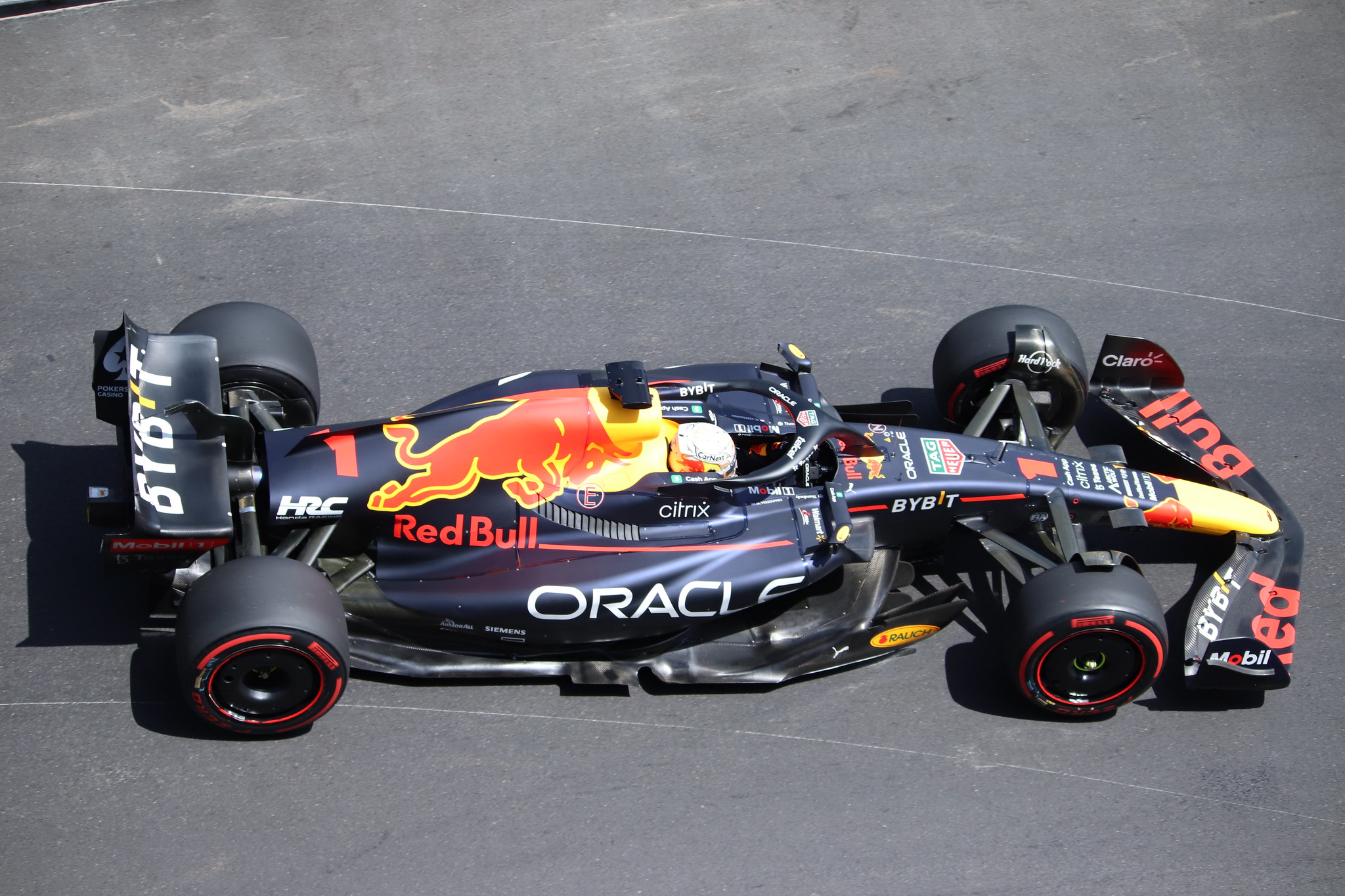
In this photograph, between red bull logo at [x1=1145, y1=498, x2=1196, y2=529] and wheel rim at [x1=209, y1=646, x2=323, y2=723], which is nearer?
wheel rim at [x1=209, y1=646, x2=323, y2=723]

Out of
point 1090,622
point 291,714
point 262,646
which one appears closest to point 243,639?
point 262,646

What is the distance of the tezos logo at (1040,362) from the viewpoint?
7.81 m

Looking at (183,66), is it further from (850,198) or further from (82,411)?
(850,198)

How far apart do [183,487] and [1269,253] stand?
797 centimetres

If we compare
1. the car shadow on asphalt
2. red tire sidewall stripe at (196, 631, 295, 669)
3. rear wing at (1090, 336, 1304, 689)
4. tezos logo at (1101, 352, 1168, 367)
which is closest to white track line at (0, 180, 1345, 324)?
rear wing at (1090, 336, 1304, 689)

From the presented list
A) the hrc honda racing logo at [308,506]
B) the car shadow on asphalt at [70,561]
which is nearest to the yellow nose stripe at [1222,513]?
the hrc honda racing logo at [308,506]

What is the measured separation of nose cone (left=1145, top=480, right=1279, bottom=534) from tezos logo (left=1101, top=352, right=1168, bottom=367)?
1093 millimetres

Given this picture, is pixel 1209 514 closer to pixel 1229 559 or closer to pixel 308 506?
pixel 1229 559

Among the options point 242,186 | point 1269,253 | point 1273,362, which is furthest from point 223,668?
point 1269,253

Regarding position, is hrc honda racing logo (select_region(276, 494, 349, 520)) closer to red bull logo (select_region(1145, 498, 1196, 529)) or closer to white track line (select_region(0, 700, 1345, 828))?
white track line (select_region(0, 700, 1345, 828))

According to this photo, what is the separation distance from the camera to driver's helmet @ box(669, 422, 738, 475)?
21.8ft

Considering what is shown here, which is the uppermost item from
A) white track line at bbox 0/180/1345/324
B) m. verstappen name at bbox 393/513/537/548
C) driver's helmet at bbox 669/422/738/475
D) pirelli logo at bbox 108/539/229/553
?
white track line at bbox 0/180/1345/324

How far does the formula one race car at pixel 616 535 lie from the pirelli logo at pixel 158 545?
17 mm

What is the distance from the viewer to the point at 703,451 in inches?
261
